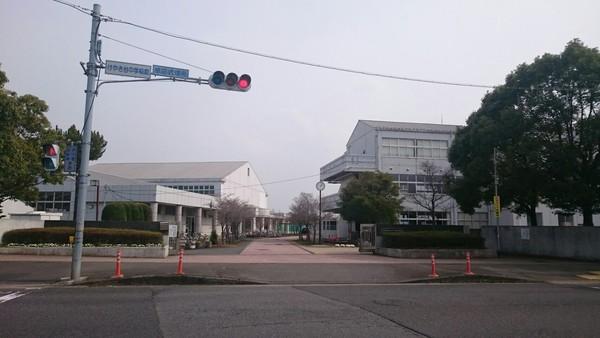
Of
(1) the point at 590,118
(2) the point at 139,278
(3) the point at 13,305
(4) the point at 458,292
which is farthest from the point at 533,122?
(3) the point at 13,305

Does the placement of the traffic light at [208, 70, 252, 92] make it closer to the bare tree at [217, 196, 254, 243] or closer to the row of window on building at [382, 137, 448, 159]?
the bare tree at [217, 196, 254, 243]

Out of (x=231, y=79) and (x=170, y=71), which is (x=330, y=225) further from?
(x=231, y=79)

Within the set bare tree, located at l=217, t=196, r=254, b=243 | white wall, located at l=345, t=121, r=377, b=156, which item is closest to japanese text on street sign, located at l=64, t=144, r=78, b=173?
bare tree, located at l=217, t=196, r=254, b=243

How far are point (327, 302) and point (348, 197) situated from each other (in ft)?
103

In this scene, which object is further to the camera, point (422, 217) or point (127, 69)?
point (422, 217)

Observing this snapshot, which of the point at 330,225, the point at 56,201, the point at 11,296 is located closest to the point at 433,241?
the point at 11,296

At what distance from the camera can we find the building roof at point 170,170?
207ft

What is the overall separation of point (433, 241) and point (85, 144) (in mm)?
19153

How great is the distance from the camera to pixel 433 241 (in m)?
26.4

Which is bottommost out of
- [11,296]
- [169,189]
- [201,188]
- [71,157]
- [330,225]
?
[11,296]

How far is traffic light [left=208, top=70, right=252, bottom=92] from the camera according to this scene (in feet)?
43.0

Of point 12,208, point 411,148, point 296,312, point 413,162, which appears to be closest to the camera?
point 296,312

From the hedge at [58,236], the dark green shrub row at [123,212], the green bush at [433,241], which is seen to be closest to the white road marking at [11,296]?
the hedge at [58,236]

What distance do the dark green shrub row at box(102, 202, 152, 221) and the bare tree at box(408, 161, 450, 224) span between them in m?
23.4
